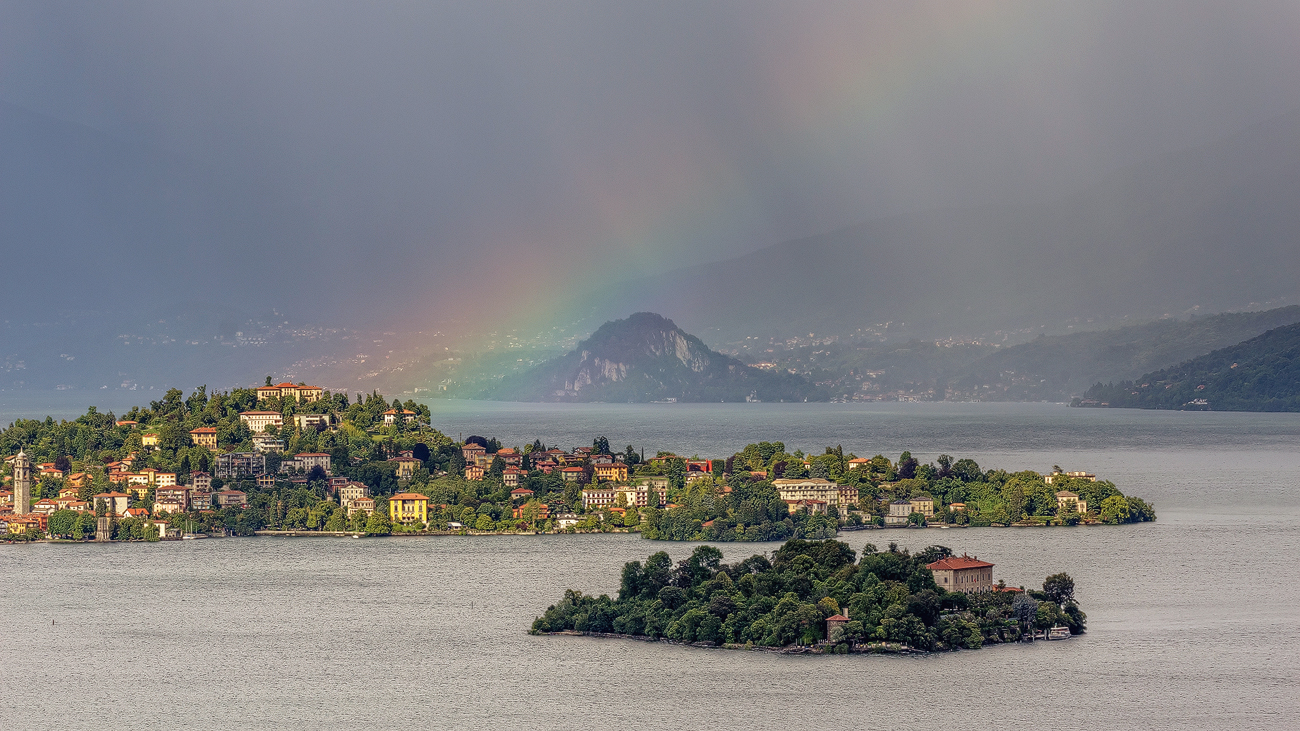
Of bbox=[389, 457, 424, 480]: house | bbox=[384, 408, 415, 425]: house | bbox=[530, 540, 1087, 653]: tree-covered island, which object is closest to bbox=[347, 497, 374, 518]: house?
bbox=[389, 457, 424, 480]: house

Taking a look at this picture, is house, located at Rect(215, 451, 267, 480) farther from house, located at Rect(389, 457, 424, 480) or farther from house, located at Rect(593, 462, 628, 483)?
house, located at Rect(593, 462, 628, 483)

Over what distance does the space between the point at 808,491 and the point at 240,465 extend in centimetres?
1970

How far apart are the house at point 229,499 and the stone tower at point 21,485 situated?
5.79m

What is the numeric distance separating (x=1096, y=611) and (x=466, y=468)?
3003 centimetres

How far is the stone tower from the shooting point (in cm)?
5556

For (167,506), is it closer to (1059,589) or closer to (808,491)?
(808,491)

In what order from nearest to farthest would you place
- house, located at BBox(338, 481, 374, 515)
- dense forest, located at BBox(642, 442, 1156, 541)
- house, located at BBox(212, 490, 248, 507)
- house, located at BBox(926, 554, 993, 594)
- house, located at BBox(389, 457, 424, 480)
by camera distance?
house, located at BBox(926, 554, 993, 594), dense forest, located at BBox(642, 442, 1156, 541), house, located at BBox(212, 490, 248, 507), house, located at BBox(338, 481, 374, 515), house, located at BBox(389, 457, 424, 480)

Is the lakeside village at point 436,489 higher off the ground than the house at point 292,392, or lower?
lower

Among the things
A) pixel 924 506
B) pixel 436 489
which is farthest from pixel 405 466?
pixel 924 506

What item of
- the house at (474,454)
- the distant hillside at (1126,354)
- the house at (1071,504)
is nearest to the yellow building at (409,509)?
the house at (474,454)

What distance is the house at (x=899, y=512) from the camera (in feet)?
177

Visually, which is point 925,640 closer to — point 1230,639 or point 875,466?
point 1230,639

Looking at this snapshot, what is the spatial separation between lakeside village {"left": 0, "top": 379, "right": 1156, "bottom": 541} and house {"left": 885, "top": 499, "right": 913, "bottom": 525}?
6 cm

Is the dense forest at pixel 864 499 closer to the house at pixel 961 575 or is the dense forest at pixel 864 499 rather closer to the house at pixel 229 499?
the house at pixel 229 499
